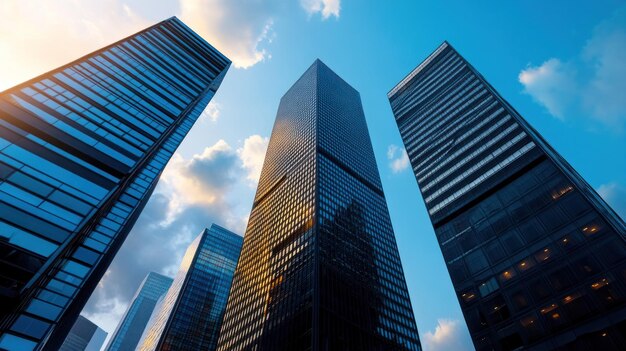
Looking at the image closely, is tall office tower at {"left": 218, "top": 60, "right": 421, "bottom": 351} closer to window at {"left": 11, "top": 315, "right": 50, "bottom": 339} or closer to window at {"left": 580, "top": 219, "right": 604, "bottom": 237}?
window at {"left": 580, "top": 219, "right": 604, "bottom": 237}

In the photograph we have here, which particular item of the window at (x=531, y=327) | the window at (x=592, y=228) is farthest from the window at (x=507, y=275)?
the window at (x=592, y=228)

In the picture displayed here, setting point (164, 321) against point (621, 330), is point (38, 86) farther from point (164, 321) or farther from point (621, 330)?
point (164, 321)

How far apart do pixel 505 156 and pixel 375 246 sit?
46.8 metres

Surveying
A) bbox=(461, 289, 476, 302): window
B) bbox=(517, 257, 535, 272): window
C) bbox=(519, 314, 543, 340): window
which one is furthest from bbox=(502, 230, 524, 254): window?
bbox=(519, 314, 543, 340): window

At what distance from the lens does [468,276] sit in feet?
178

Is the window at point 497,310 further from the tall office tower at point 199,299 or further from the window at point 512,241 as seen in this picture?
the tall office tower at point 199,299

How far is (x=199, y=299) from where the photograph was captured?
152875 millimetres

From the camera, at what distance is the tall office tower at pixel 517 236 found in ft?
132

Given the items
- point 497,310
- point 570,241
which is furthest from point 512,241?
point 497,310

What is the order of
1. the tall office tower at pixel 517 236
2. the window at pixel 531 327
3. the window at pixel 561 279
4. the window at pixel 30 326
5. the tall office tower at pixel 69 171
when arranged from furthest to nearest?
1. the window at pixel 561 279
2. the window at pixel 531 327
3. the tall office tower at pixel 517 236
4. the tall office tower at pixel 69 171
5. the window at pixel 30 326

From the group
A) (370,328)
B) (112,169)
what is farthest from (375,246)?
(112,169)

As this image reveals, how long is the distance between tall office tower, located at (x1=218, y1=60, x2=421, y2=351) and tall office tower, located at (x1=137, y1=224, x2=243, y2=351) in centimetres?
5182

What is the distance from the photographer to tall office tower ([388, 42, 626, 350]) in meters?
40.2

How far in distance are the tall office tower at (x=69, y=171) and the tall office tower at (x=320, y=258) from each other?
3886 cm
